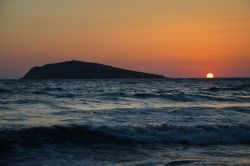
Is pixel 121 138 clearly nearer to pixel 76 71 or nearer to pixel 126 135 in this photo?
pixel 126 135

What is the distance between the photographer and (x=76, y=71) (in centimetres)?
14888

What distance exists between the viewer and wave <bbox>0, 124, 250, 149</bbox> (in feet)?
38.6

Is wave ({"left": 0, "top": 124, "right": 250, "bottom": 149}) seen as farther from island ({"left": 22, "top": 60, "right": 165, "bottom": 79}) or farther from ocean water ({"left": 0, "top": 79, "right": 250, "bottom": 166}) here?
island ({"left": 22, "top": 60, "right": 165, "bottom": 79})

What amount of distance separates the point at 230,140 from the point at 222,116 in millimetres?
4871

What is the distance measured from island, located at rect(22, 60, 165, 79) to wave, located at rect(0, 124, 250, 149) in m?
133

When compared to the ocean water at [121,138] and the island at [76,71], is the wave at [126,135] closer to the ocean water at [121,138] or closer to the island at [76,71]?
the ocean water at [121,138]

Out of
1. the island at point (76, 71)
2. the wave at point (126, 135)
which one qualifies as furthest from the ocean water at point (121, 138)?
the island at point (76, 71)

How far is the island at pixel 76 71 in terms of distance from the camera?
147 meters

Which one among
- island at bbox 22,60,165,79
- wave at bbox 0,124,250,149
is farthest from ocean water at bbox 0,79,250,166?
island at bbox 22,60,165,79

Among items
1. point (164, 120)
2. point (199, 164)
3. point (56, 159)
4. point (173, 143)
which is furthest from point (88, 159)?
point (164, 120)

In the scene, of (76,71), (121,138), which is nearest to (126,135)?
(121,138)

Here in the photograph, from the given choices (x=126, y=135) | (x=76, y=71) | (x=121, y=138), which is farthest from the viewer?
(x=76, y=71)

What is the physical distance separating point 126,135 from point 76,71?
138 metres

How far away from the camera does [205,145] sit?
1205cm
